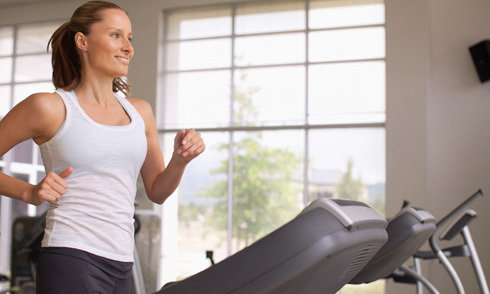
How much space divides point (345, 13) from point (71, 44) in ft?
19.4

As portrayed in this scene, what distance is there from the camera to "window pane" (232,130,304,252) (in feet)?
22.2

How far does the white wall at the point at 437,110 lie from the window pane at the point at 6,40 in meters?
5.32

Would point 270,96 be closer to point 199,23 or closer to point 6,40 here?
point 199,23

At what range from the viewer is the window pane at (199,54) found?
23.7ft

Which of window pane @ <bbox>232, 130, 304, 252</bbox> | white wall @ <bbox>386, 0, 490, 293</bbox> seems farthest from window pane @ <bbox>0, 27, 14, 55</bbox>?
white wall @ <bbox>386, 0, 490, 293</bbox>

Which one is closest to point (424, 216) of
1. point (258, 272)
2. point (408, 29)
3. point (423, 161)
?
point (258, 272)

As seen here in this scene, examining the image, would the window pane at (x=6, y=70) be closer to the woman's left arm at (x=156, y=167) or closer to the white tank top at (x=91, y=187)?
the woman's left arm at (x=156, y=167)

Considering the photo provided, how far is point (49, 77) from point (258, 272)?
7.94 m

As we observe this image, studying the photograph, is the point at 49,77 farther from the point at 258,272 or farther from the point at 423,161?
the point at 258,272

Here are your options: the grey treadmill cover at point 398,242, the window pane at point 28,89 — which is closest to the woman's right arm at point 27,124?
the grey treadmill cover at point 398,242

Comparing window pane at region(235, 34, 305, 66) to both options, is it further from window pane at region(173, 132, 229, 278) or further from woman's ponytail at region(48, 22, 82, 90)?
woman's ponytail at region(48, 22, 82, 90)

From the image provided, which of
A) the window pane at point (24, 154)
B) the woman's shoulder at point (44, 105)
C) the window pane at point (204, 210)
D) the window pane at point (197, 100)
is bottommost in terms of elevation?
the window pane at point (204, 210)

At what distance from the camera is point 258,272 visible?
0.78m

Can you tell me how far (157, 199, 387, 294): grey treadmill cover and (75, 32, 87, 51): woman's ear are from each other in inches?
23.6
